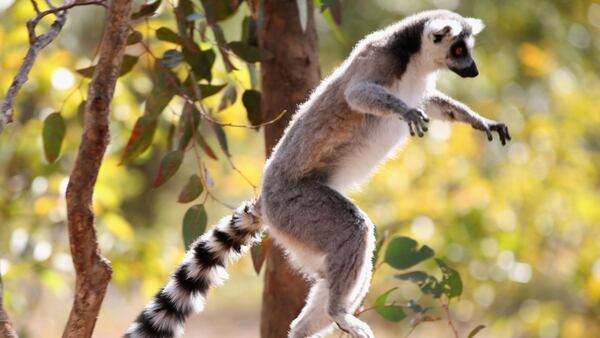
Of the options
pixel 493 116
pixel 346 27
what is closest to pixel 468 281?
pixel 493 116

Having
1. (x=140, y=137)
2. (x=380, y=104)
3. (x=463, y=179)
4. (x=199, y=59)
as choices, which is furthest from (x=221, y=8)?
(x=463, y=179)

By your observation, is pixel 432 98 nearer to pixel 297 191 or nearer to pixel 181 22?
pixel 297 191

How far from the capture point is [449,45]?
3.24 m

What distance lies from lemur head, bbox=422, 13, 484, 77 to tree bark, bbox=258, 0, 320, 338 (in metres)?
0.80

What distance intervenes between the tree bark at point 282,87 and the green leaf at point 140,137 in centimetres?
49

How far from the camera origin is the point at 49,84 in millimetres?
5516

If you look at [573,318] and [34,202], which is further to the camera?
[573,318]

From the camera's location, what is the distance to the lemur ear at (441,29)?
3.21 m

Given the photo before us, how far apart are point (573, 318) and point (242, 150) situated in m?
3.99

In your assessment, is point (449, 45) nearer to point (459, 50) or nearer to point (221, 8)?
point (459, 50)

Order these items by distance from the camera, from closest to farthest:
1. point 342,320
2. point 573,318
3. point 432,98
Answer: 1. point 342,320
2. point 432,98
3. point 573,318

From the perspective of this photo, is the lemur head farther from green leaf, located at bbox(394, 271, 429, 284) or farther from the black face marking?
green leaf, located at bbox(394, 271, 429, 284)

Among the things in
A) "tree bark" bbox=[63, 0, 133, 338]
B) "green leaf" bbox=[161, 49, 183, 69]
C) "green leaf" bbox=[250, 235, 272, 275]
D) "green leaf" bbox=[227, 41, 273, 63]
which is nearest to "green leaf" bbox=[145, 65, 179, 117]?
"green leaf" bbox=[161, 49, 183, 69]

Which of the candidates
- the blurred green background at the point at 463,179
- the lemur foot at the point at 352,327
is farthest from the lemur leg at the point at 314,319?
the blurred green background at the point at 463,179
